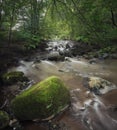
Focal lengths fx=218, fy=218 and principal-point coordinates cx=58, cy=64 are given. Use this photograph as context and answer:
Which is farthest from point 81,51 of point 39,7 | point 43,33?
point 39,7

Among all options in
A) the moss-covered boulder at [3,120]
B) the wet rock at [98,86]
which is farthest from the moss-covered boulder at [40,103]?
the wet rock at [98,86]

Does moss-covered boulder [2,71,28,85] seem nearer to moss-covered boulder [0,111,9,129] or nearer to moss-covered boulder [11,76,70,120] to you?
moss-covered boulder [11,76,70,120]

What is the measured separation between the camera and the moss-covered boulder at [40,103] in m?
5.88

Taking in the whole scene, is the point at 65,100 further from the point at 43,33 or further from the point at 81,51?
the point at 43,33

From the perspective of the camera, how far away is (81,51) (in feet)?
55.7

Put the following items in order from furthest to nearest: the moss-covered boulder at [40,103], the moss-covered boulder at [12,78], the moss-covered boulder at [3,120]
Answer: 1. the moss-covered boulder at [12,78]
2. the moss-covered boulder at [40,103]
3. the moss-covered boulder at [3,120]

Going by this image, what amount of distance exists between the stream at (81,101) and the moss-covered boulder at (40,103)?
0.25m

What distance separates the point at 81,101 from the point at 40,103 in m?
1.55

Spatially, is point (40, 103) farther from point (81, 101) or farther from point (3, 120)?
point (81, 101)

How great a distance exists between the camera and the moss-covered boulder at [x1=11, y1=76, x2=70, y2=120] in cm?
588

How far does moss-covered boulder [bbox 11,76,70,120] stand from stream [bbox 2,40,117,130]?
25 centimetres

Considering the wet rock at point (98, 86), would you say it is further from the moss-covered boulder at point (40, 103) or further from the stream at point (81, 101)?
the moss-covered boulder at point (40, 103)

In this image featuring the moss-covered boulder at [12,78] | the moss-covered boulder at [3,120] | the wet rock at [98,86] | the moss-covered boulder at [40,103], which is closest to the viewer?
the moss-covered boulder at [3,120]

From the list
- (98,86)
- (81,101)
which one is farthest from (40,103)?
(98,86)
